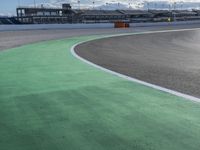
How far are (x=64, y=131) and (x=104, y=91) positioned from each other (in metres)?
2.76

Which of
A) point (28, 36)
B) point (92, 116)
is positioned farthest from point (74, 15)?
point (92, 116)

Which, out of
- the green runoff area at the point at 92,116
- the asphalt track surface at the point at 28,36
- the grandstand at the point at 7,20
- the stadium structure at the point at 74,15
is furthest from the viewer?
the stadium structure at the point at 74,15

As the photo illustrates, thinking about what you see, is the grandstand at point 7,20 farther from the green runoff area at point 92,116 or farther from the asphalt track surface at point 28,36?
the green runoff area at point 92,116

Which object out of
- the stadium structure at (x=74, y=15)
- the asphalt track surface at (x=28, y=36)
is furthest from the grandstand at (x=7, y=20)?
the asphalt track surface at (x=28, y=36)

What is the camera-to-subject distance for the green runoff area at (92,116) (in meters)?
4.67

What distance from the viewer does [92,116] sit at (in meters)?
5.85

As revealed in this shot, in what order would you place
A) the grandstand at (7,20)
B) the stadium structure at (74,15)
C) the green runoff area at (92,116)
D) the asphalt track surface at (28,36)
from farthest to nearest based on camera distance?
the stadium structure at (74,15) → the grandstand at (7,20) → the asphalt track surface at (28,36) → the green runoff area at (92,116)

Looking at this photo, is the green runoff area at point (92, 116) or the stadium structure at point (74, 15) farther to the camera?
the stadium structure at point (74, 15)

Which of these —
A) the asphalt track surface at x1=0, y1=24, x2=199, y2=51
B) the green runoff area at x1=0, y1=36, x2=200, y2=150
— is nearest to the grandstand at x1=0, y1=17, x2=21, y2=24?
the asphalt track surface at x1=0, y1=24, x2=199, y2=51

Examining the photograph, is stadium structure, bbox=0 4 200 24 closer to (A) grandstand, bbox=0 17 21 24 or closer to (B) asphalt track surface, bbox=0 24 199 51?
(A) grandstand, bbox=0 17 21 24

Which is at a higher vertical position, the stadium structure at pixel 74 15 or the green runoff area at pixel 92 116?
the green runoff area at pixel 92 116

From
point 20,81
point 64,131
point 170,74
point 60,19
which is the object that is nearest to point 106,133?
point 64,131

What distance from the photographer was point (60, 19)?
72.1 metres

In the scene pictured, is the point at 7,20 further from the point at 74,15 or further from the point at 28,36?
the point at 28,36
